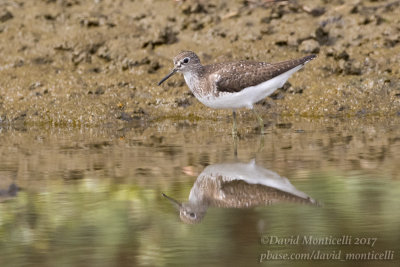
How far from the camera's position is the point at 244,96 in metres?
11.0

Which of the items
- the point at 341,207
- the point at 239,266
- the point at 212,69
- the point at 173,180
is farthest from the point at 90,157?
the point at 239,266

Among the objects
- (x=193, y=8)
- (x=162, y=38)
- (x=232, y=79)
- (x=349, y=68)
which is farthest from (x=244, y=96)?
(x=193, y=8)

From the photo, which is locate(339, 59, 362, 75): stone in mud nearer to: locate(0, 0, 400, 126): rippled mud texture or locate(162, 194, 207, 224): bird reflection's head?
locate(0, 0, 400, 126): rippled mud texture

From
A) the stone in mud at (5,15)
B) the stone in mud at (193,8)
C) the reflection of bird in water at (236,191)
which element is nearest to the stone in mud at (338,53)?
the stone in mud at (193,8)

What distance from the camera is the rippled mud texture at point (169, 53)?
13.1 m

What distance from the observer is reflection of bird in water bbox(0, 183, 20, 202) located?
24.2ft

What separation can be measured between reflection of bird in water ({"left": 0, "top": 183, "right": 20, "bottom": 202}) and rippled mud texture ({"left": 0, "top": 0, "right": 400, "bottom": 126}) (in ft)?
17.1

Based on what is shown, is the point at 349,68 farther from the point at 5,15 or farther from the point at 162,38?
the point at 5,15

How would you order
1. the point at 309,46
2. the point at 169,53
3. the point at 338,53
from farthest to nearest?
the point at 169,53 < the point at 309,46 < the point at 338,53

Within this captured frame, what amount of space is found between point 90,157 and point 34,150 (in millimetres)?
1006

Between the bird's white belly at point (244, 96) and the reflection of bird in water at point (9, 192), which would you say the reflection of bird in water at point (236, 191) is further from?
the bird's white belly at point (244, 96)

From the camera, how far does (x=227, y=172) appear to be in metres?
8.15

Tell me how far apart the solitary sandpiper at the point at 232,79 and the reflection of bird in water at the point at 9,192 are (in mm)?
3852

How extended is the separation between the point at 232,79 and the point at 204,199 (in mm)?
4267
